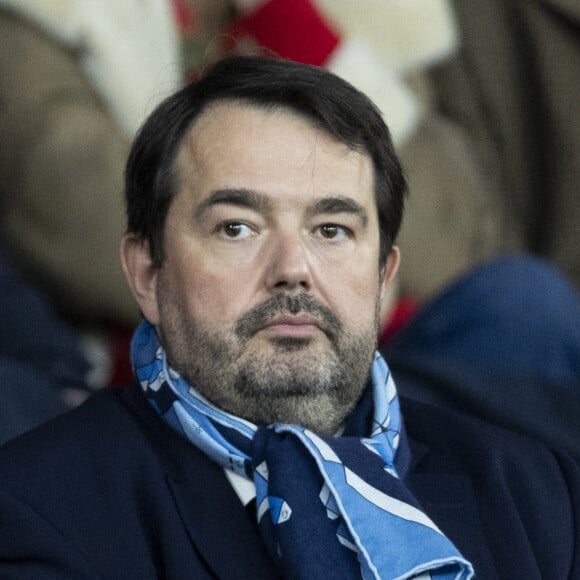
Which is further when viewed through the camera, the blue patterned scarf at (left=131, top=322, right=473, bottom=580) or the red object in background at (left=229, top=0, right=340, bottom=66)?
the red object in background at (left=229, top=0, right=340, bottom=66)

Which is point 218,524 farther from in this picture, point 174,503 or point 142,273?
point 142,273

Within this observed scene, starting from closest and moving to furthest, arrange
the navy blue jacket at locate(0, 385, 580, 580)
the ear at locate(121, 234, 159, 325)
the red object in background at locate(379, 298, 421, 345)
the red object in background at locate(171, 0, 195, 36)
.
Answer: the navy blue jacket at locate(0, 385, 580, 580)
the ear at locate(121, 234, 159, 325)
the red object in background at locate(379, 298, 421, 345)
the red object in background at locate(171, 0, 195, 36)

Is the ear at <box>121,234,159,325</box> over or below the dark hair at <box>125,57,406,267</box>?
below

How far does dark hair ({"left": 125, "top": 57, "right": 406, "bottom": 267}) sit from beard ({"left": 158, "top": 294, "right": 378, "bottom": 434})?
0.50 ft

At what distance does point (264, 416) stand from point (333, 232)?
9.0 inches

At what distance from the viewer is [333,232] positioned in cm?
152

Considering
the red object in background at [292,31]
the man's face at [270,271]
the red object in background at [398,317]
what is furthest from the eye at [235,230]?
the red object in background at [292,31]

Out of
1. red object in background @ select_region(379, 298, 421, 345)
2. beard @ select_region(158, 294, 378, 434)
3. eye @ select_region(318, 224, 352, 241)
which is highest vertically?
eye @ select_region(318, 224, 352, 241)

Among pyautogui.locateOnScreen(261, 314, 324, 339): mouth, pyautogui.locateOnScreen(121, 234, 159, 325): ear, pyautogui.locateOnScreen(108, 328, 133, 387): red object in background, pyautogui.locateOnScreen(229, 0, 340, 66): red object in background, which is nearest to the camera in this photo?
pyautogui.locateOnScreen(261, 314, 324, 339): mouth

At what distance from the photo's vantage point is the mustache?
1442 millimetres

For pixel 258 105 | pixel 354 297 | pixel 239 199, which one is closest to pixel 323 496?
pixel 354 297

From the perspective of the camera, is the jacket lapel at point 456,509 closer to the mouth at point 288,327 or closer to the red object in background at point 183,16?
the mouth at point 288,327

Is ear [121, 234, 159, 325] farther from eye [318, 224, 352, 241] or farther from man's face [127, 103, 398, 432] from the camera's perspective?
eye [318, 224, 352, 241]

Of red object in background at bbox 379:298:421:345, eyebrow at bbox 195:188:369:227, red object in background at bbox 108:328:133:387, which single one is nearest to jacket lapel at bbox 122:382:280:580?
eyebrow at bbox 195:188:369:227
